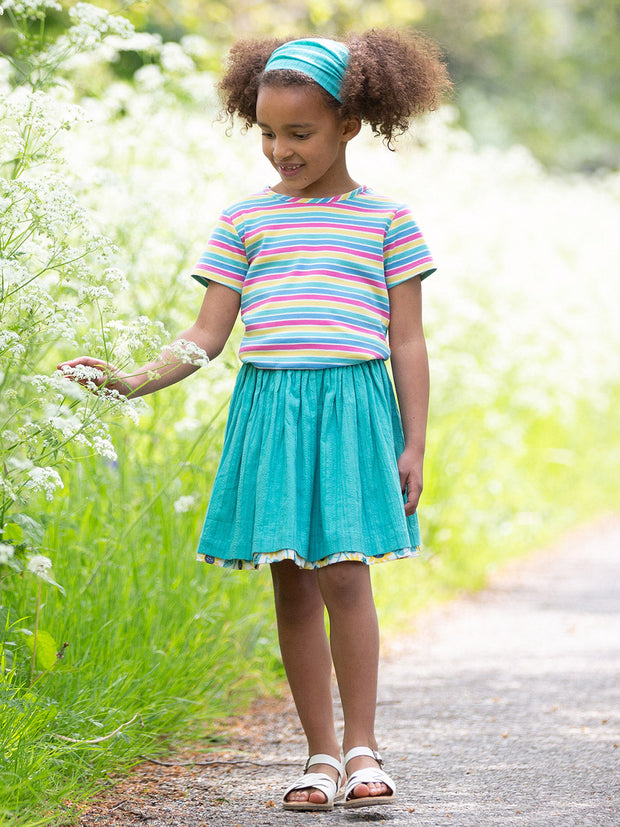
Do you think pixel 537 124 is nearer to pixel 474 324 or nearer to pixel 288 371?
pixel 474 324

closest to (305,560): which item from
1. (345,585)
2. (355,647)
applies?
(345,585)

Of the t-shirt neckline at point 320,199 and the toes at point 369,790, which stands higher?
the t-shirt neckline at point 320,199

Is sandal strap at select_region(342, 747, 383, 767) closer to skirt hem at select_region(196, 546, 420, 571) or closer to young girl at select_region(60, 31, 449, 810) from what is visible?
young girl at select_region(60, 31, 449, 810)

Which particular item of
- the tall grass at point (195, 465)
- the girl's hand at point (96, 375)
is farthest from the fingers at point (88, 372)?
the tall grass at point (195, 465)

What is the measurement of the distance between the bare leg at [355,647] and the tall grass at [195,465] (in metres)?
0.47

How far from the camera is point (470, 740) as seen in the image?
304 centimetres

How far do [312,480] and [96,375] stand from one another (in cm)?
50

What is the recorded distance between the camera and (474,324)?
578 centimetres

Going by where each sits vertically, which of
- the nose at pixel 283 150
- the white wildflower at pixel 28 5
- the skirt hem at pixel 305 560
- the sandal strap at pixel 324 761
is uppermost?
the white wildflower at pixel 28 5

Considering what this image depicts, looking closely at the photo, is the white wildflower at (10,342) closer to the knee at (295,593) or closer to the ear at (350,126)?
the knee at (295,593)

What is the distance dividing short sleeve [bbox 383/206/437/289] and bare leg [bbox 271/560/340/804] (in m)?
0.67

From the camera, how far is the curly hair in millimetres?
2500

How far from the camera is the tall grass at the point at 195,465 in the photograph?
8.40ft

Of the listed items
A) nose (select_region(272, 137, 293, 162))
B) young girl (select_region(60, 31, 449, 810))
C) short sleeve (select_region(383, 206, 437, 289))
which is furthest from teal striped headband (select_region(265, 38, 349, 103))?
short sleeve (select_region(383, 206, 437, 289))
